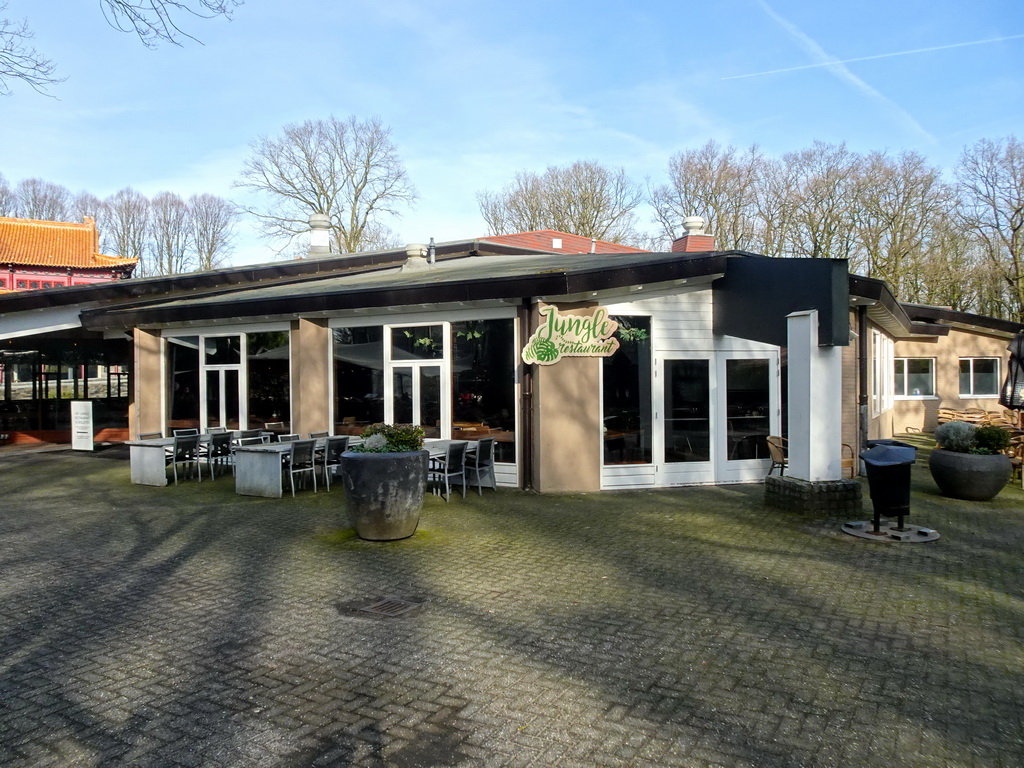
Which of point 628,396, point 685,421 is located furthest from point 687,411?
point 628,396

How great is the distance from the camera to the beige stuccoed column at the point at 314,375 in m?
12.3

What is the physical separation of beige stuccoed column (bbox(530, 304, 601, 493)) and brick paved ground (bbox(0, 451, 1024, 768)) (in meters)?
2.08

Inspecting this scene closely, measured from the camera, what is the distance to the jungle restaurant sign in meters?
10.2

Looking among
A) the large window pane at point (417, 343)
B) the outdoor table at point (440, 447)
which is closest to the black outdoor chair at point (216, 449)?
the large window pane at point (417, 343)

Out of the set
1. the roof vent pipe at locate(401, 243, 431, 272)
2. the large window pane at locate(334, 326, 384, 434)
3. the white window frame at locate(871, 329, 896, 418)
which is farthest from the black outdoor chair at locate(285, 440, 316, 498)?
the white window frame at locate(871, 329, 896, 418)

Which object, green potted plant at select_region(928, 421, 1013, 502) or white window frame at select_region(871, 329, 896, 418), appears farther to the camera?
white window frame at select_region(871, 329, 896, 418)

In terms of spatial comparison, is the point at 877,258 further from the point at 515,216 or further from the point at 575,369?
the point at 575,369

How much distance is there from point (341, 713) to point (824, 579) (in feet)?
13.9

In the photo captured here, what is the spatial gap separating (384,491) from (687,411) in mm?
5459

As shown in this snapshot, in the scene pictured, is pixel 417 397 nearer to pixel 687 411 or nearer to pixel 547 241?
pixel 687 411

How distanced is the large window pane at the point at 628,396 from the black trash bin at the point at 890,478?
371 centimetres

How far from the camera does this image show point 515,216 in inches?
1518

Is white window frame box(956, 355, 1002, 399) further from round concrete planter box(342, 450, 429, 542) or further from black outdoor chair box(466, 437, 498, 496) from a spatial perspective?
round concrete planter box(342, 450, 429, 542)

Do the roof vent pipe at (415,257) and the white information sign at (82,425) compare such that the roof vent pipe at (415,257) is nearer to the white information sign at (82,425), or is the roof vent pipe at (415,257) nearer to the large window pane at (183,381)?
the large window pane at (183,381)
